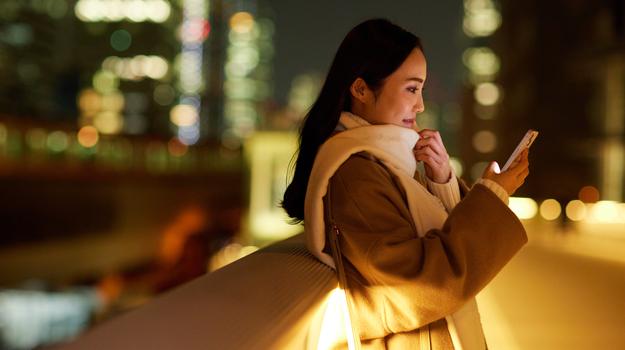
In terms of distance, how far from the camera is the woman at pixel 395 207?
1457mm

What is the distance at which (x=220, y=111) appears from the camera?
112500mm

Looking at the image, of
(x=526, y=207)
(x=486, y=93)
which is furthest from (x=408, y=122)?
(x=486, y=93)

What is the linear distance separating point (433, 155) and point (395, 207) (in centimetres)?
27

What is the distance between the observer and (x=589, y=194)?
1117 inches

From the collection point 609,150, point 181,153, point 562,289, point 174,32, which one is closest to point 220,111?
point 174,32

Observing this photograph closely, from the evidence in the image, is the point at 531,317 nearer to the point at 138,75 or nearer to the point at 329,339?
the point at 329,339

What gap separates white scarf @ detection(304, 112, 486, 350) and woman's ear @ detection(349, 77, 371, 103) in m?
0.08

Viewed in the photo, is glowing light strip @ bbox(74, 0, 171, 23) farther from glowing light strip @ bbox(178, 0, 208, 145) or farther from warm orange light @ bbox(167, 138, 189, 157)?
warm orange light @ bbox(167, 138, 189, 157)

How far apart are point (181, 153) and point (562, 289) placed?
4941 centimetres

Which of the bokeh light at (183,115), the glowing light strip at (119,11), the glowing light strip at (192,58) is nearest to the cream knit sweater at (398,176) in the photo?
Result: the glowing light strip at (119,11)

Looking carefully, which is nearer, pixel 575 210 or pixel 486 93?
pixel 575 210

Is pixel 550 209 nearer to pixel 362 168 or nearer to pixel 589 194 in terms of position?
pixel 589 194

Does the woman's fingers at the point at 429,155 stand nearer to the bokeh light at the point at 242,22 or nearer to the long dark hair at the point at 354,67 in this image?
the long dark hair at the point at 354,67

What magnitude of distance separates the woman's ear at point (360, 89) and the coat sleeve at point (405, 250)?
224mm
